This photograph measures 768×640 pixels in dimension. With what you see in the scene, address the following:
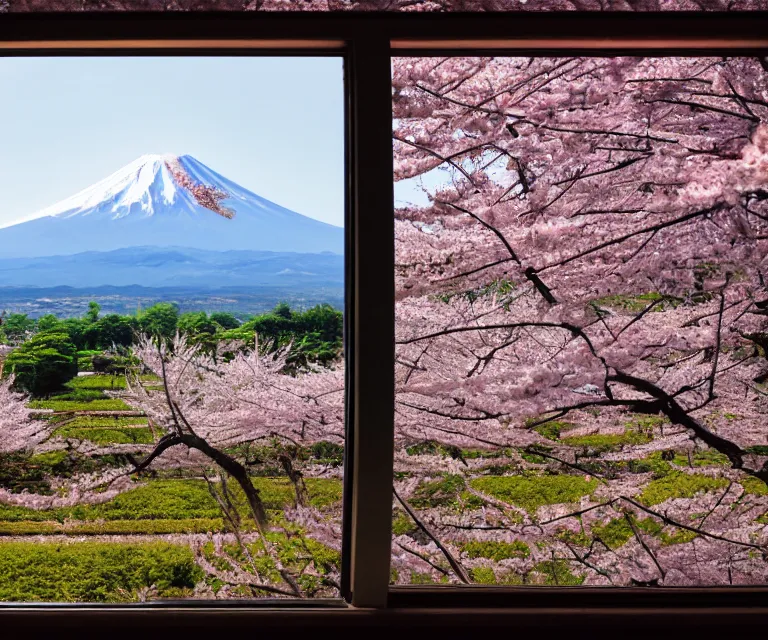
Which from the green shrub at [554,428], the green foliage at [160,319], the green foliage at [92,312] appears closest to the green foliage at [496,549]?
the green shrub at [554,428]

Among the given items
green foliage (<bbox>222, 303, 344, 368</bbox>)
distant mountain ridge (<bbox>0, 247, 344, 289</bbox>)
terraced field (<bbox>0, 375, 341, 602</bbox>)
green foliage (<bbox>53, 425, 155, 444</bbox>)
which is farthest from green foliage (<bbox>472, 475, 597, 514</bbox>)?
green foliage (<bbox>53, 425, 155, 444</bbox>)

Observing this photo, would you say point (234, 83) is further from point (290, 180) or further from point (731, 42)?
point (731, 42)

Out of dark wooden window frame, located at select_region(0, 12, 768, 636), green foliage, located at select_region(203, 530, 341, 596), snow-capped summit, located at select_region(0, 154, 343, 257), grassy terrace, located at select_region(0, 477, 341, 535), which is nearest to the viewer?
dark wooden window frame, located at select_region(0, 12, 768, 636)

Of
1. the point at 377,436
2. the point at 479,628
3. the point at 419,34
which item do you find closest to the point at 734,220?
the point at 419,34

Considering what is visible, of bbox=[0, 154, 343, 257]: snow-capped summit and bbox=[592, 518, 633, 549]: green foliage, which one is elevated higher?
bbox=[0, 154, 343, 257]: snow-capped summit

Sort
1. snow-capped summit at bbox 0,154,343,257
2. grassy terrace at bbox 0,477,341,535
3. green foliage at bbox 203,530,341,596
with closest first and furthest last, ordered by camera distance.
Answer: snow-capped summit at bbox 0,154,343,257
grassy terrace at bbox 0,477,341,535
green foliage at bbox 203,530,341,596

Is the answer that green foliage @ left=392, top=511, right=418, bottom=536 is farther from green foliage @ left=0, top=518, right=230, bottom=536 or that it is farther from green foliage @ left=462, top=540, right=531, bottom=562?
green foliage @ left=0, top=518, right=230, bottom=536

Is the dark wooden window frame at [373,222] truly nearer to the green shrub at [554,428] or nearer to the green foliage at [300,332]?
the green foliage at [300,332]
